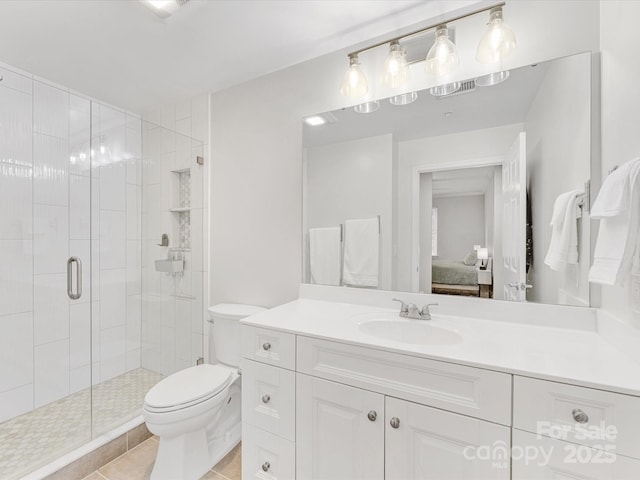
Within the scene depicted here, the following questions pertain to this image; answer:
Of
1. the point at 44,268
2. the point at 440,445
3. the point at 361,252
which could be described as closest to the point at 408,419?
the point at 440,445

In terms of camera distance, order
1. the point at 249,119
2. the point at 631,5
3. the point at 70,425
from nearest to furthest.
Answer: the point at 631,5
the point at 70,425
the point at 249,119

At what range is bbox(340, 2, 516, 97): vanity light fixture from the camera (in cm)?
124

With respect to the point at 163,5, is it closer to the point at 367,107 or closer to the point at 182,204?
the point at 367,107

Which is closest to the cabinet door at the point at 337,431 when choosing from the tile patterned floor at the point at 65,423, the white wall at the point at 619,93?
the white wall at the point at 619,93

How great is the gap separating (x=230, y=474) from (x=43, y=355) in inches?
56.2

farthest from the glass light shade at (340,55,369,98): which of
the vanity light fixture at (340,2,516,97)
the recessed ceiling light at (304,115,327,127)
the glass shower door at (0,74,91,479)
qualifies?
the glass shower door at (0,74,91,479)

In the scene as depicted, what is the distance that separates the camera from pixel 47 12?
144cm

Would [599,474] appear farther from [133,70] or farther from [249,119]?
[133,70]

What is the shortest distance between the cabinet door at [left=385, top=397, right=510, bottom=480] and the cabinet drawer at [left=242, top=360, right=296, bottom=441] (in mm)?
401

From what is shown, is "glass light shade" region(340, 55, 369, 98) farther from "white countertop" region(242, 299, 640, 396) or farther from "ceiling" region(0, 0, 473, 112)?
"white countertop" region(242, 299, 640, 396)

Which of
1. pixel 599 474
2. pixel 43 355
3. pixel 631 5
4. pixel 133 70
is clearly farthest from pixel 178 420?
pixel 631 5

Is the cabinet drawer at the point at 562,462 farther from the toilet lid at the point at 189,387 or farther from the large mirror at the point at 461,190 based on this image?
the toilet lid at the point at 189,387

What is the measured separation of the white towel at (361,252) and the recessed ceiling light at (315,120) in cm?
61

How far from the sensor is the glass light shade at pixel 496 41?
4.05 ft
